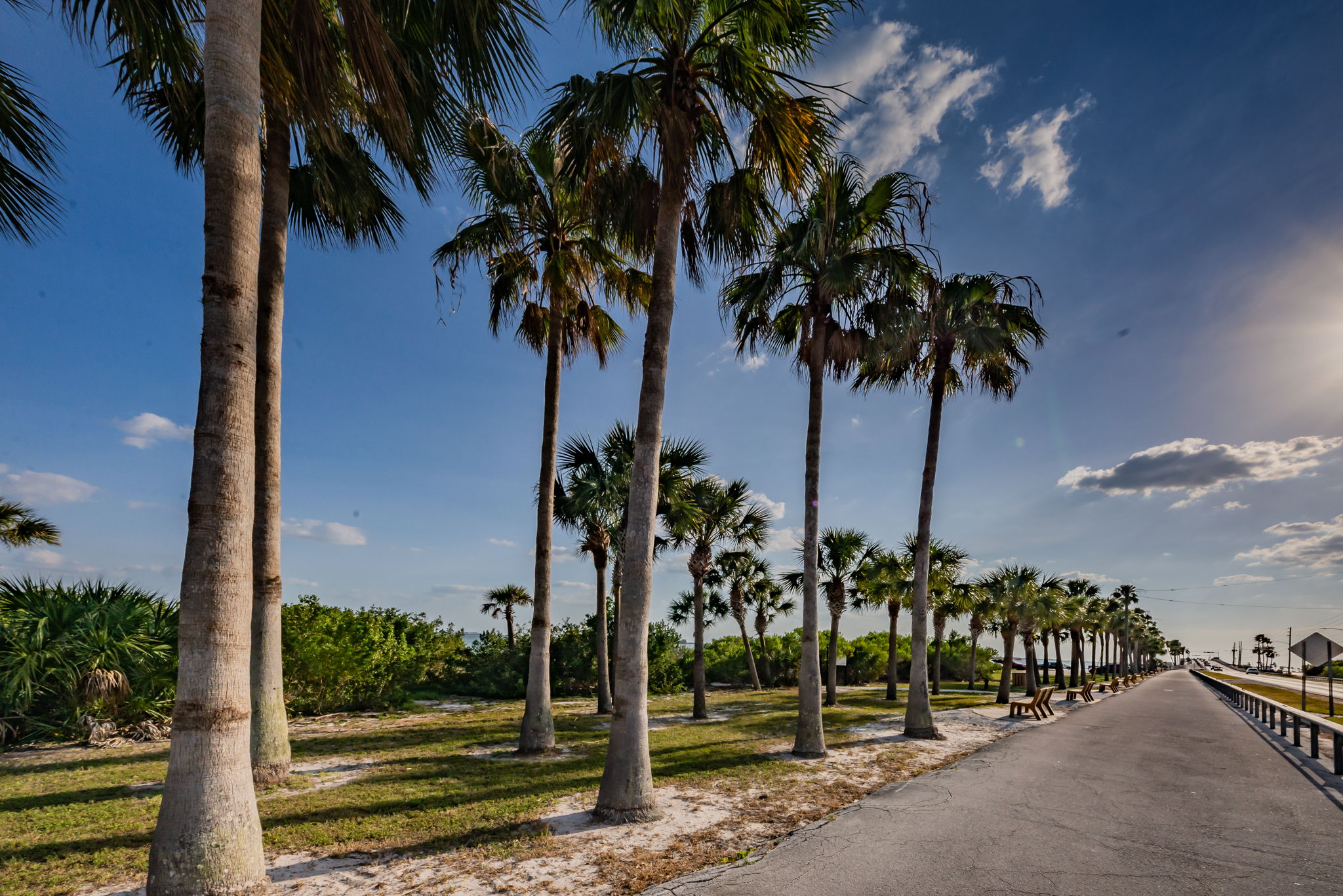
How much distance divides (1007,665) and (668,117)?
28.1m

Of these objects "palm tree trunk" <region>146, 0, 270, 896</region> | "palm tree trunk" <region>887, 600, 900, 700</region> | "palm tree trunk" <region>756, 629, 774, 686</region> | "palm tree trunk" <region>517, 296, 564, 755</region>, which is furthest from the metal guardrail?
"palm tree trunk" <region>756, 629, 774, 686</region>

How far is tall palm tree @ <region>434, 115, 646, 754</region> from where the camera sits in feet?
38.5

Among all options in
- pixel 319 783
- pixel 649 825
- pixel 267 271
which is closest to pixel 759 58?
pixel 267 271

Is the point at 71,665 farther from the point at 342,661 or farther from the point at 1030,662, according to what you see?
the point at 1030,662

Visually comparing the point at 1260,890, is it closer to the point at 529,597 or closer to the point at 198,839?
the point at 198,839

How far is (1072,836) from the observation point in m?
7.12

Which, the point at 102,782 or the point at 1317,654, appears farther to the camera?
the point at 1317,654

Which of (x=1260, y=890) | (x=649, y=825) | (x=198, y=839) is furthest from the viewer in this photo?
(x=649, y=825)

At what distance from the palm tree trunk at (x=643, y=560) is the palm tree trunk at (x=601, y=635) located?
365 inches

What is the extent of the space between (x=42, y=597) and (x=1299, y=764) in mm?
26233

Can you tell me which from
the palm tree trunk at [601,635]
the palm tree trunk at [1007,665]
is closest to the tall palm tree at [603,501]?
the palm tree trunk at [601,635]

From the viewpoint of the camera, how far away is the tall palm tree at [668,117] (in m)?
8.09

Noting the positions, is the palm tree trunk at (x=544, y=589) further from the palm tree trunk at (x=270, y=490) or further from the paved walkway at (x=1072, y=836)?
the paved walkway at (x=1072, y=836)

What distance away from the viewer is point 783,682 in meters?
35.5
